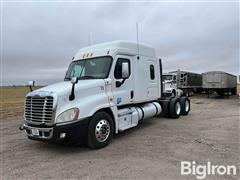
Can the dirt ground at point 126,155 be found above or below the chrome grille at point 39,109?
below

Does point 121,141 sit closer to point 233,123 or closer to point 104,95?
point 104,95

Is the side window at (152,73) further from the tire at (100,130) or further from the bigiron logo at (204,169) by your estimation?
the bigiron logo at (204,169)

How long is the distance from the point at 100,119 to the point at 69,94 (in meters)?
1.07

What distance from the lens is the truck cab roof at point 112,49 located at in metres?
6.31

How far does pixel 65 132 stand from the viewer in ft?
15.6

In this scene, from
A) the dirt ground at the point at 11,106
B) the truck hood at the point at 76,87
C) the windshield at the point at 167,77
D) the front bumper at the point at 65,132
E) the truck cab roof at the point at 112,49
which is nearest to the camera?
the front bumper at the point at 65,132

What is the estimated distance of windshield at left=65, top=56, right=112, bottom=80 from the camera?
5.96m

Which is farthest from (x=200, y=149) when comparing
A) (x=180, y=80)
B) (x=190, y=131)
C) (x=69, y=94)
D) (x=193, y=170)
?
(x=180, y=80)

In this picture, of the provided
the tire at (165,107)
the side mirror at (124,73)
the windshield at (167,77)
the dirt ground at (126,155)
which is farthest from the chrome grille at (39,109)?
the windshield at (167,77)

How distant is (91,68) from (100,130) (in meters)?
1.95

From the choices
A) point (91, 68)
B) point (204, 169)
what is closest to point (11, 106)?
point (91, 68)

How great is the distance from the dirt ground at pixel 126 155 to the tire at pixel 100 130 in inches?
7.8

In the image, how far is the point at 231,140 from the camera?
5957mm

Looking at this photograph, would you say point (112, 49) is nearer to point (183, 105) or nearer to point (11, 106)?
point (183, 105)
